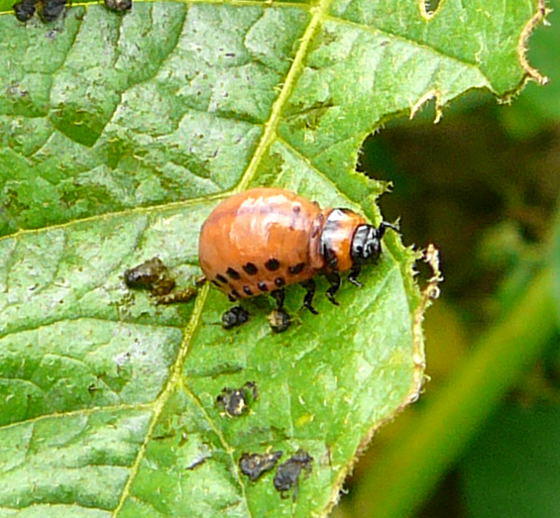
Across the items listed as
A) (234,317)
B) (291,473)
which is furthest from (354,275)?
(291,473)

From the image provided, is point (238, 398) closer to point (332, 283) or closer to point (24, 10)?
point (332, 283)

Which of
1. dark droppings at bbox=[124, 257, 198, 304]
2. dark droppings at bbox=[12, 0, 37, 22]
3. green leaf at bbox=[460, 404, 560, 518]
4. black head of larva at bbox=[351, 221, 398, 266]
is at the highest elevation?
dark droppings at bbox=[12, 0, 37, 22]

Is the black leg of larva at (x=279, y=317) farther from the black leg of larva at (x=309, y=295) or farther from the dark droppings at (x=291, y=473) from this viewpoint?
the dark droppings at (x=291, y=473)

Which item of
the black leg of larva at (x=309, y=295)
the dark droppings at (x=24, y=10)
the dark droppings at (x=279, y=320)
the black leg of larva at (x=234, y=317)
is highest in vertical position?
the dark droppings at (x=24, y=10)

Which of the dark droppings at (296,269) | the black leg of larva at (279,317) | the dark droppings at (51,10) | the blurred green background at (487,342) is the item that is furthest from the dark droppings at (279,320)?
the blurred green background at (487,342)

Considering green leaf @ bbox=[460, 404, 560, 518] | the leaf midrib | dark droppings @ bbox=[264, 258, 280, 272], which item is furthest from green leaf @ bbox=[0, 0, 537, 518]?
green leaf @ bbox=[460, 404, 560, 518]

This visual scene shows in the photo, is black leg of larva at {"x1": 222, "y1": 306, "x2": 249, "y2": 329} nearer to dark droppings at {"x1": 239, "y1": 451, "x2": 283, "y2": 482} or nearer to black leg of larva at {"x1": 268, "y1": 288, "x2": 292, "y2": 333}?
black leg of larva at {"x1": 268, "y1": 288, "x2": 292, "y2": 333}

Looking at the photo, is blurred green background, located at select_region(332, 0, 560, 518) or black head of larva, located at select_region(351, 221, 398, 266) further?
blurred green background, located at select_region(332, 0, 560, 518)
